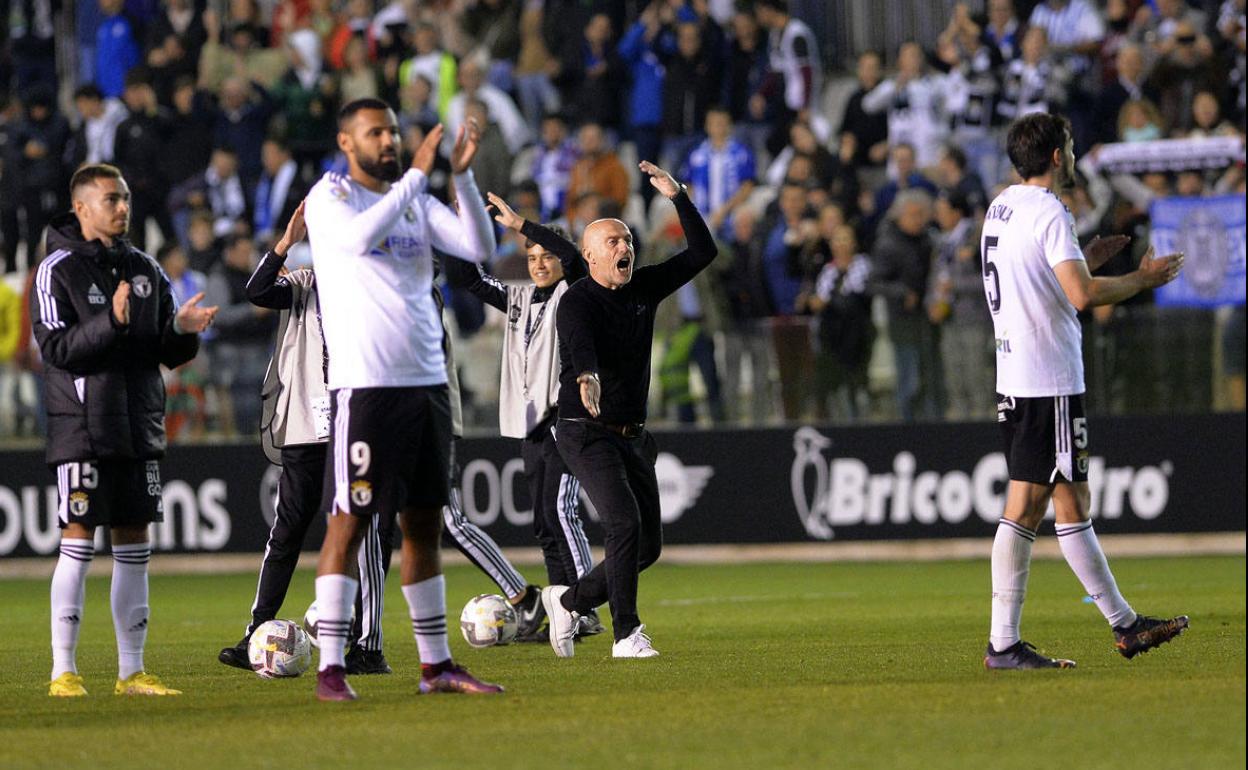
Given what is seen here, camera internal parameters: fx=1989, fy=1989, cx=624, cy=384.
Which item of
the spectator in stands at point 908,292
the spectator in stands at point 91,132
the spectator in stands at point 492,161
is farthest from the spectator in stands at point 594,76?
the spectator in stands at point 91,132

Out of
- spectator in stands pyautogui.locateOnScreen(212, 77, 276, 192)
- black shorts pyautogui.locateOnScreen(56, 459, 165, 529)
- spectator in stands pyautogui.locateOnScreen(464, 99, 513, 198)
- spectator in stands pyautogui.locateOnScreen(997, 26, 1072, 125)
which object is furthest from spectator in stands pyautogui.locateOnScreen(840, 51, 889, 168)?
black shorts pyautogui.locateOnScreen(56, 459, 165, 529)

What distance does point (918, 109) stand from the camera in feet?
70.4

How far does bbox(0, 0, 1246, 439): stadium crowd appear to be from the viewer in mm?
18297

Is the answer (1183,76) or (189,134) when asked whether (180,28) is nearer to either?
(189,134)

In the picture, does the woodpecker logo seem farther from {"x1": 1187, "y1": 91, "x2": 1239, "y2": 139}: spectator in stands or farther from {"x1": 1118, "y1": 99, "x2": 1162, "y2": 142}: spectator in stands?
{"x1": 1187, "y1": 91, "x2": 1239, "y2": 139}: spectator in stands

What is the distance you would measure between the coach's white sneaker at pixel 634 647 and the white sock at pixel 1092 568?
2244 millimetres

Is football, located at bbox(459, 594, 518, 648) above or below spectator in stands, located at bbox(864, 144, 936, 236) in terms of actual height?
below

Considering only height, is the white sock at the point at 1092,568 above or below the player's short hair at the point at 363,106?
below

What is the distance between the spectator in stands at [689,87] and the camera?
22766 mm

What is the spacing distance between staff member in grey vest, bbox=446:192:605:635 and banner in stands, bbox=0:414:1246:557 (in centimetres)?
692

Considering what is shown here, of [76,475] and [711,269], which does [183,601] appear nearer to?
[711,269]

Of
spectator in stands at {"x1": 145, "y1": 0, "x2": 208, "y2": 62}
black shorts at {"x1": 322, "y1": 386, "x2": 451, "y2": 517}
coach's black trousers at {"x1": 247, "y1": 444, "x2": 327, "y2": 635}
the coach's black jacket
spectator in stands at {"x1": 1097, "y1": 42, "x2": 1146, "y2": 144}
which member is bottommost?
coach's black trousers at {"x1": 247, "y1": 444, "x2": 327, "y2": 635}

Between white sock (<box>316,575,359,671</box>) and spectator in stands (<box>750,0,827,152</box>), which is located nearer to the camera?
white sock (<box>316,575,359,671</box>)

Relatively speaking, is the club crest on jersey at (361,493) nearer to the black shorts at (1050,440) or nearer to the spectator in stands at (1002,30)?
the black shorts at (1050,440)
